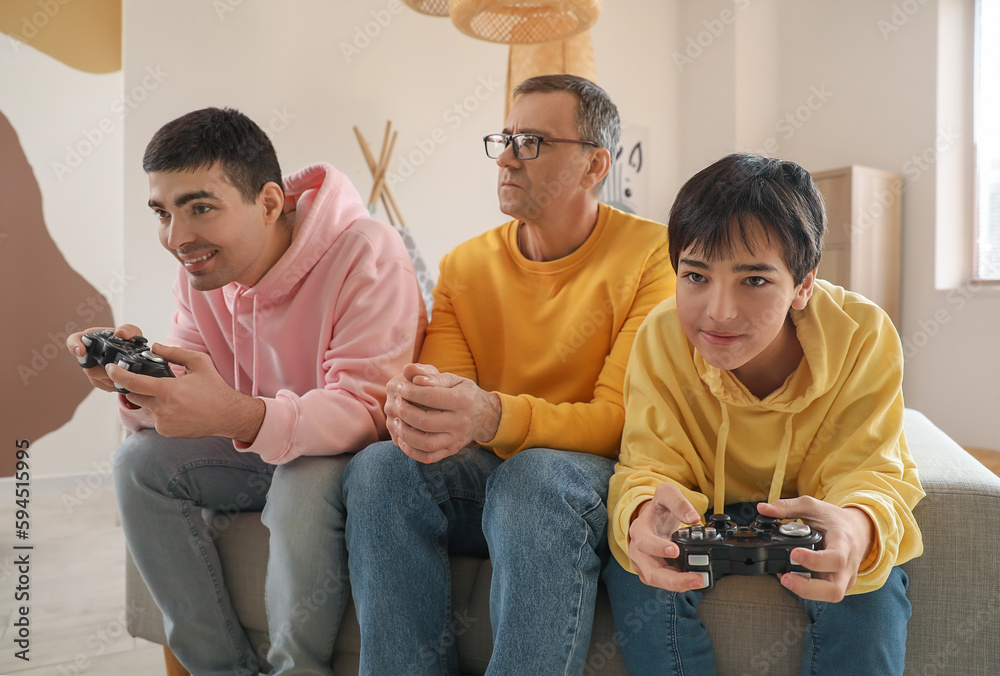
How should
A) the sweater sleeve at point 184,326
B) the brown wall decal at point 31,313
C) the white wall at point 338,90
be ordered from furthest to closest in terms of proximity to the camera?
the brown wall decal at point 31,313 → the white wall at point 338,90 → the sweater sleeve at point 184,326

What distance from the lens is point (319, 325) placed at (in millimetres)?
1256

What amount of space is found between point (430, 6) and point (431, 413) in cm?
164

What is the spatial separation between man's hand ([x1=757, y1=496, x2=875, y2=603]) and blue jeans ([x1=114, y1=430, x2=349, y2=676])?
58 centimetres

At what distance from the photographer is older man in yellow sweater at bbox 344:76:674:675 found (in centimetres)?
85

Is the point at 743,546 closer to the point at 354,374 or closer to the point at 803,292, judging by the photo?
the point at 803,292

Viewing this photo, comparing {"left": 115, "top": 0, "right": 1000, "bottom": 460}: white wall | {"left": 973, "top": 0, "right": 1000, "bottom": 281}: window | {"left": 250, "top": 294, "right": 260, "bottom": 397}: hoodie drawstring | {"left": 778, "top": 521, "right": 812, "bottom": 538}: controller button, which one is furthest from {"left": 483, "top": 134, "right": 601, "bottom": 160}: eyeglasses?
{"left": 973, "top": 0, "right": 1000, "bottom": 281}: window

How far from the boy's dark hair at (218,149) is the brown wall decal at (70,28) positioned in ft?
6.85

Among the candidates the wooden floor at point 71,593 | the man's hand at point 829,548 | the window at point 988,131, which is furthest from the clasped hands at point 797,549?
the window at point 988,131

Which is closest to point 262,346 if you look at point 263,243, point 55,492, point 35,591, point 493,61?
point 263,243

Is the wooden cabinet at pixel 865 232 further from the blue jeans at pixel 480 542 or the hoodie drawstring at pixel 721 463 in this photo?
the blue jeans at pixel 480 542

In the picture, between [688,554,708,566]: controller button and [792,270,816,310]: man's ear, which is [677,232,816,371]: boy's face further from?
[688,554,708,566]: controller button

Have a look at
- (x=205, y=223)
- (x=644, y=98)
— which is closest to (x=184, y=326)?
(x=205, y=223)

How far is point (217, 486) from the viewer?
1210 mm

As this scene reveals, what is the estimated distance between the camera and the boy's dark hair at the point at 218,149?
1194 mm
